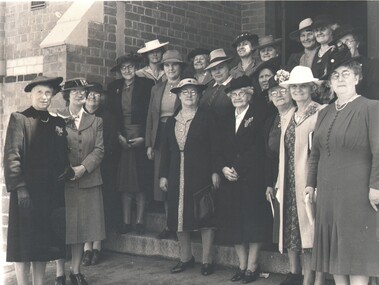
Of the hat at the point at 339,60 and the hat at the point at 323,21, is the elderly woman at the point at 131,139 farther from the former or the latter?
the hat at the point at 339,60

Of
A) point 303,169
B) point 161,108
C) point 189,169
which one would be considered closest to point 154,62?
point 161,108

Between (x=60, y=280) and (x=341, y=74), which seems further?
(x=60, y=280)

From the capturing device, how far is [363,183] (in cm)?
418

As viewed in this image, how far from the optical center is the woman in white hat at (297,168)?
487 cm

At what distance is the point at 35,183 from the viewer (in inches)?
203

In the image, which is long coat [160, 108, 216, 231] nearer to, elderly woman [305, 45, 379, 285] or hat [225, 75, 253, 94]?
hat [225, 75, 253, 94]

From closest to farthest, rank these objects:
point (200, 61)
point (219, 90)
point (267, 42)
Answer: point (219, 90)
point (267, 42)
point (200, 61)

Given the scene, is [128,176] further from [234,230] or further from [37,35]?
[37,35]

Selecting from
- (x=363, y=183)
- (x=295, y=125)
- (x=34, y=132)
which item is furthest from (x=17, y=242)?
(x=363, y=183)

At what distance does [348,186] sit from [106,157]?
11.7ft

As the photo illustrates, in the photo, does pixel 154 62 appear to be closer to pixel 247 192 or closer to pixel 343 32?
pixel 247 192

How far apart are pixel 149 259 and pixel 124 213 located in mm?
708

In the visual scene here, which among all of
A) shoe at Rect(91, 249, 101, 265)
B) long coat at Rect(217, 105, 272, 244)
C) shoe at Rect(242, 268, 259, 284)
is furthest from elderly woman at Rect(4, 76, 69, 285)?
shoe at Rect(242, 268, 259, 284)

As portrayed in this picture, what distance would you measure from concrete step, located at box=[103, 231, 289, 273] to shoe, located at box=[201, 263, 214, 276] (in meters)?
0.32
